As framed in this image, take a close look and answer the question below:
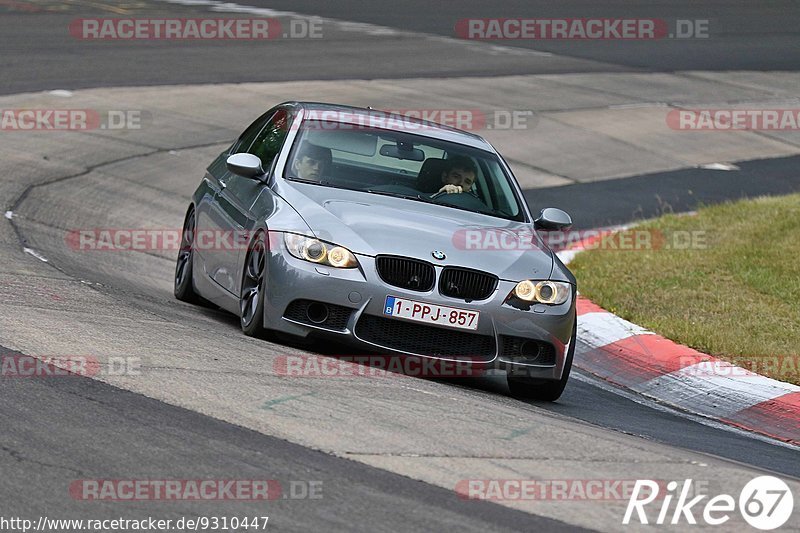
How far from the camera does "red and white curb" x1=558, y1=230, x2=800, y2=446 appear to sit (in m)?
8.84

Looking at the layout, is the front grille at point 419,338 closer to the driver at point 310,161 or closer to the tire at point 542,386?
the tire at point 542,386

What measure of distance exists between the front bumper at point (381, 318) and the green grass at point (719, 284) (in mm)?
2336

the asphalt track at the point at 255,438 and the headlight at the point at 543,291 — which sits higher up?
the headlight at the point at 543,291

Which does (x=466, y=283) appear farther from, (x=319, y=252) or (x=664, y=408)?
(x=664, y=408)

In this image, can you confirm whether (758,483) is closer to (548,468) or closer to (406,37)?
(548,468)

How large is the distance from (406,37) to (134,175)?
13.0 m

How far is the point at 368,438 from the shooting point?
617cm

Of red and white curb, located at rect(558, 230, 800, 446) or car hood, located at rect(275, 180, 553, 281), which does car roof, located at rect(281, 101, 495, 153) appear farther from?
red and white curb, located at rect(558, 230, 800, 446)

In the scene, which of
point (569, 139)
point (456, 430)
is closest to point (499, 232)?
point (456, 430)
